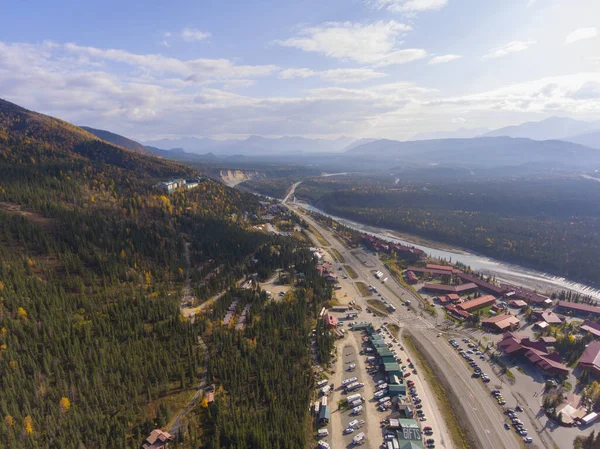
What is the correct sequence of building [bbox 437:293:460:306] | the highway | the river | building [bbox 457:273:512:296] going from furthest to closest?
the river < building [bbox 457:273:512:296] < building [bbox 437:293:460:306] < the highway

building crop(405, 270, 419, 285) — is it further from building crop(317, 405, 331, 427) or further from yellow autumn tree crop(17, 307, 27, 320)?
yellow autumn tree crop(17, 307, 27, 320)

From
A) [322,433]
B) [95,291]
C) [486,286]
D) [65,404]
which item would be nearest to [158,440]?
[65,404]

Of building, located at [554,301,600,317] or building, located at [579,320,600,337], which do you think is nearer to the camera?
building, located at [579,320,600,337]

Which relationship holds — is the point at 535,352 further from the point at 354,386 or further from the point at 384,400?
the point at 354,386

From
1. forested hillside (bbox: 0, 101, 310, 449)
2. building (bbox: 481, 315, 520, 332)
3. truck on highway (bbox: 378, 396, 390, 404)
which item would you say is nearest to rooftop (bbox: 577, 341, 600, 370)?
building (bbox: 481, 315, 520, 332)

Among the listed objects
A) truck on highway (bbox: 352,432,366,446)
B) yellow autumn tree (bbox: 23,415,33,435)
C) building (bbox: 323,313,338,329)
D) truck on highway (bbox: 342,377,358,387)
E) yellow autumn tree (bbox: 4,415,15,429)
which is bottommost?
truck on highway (bbox: 352,432,366,446)

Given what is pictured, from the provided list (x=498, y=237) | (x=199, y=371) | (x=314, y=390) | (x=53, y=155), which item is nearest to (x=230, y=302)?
(x=199, y=371)

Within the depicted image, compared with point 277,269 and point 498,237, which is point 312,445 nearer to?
point 277,269
